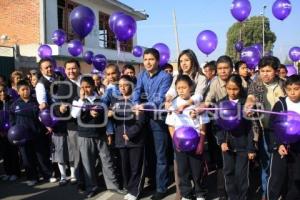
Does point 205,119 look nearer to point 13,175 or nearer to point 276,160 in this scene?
point 276,160

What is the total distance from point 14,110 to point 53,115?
69cm

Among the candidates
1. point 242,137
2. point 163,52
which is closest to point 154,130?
point 242,137

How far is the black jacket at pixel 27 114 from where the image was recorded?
18.4 ft

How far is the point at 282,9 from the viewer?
8.02 metres

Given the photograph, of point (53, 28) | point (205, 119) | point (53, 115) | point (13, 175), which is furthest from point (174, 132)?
point (53, 28)

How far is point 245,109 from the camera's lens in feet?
13.6

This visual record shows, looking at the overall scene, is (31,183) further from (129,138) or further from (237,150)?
(237,150)

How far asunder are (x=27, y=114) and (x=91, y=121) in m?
1.20

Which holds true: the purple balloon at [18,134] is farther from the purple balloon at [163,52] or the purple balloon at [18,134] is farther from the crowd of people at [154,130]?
the purple balloon at [163,52]

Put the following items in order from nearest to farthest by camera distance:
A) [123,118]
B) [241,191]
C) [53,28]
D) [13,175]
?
[241,191], [123,118], [13,175], [53,28]

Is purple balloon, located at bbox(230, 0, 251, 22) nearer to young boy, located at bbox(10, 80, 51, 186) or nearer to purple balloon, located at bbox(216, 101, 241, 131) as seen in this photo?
purple balloon, located at bbox(216, 101, 241, 131)

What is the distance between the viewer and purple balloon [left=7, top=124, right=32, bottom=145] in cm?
532

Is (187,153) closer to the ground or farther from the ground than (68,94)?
closer to the ground

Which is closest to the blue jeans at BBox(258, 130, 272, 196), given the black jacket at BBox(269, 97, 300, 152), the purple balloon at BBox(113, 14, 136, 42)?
the black jacket at BBox(269, 97, 300, 152)
